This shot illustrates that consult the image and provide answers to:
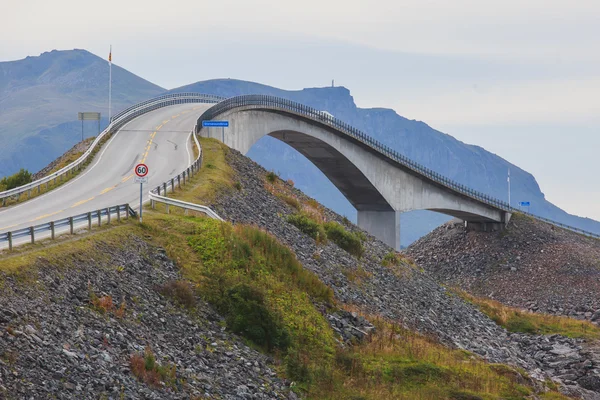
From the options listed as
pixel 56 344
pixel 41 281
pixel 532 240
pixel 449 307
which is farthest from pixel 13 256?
pixel 532 240

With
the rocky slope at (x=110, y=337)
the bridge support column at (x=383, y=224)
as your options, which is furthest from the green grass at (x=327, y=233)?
the bridge support column at (x=383, y=224)

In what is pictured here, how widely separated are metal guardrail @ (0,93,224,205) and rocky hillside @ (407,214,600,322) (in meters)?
29.6

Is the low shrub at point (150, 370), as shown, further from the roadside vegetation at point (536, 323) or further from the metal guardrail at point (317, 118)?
the metal guardrail at point (317, 118)

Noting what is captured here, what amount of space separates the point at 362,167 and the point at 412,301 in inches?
1617

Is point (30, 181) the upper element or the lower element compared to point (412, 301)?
upper

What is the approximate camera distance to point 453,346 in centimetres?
3566

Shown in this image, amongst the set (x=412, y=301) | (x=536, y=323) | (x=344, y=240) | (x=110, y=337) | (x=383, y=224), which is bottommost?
(x=536, y=323)

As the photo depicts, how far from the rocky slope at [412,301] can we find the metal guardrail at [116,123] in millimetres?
9218

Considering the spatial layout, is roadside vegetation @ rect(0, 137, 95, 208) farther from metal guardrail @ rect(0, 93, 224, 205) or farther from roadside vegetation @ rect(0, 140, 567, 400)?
roadside vegetation @ rect(0, 140, 567, 400)

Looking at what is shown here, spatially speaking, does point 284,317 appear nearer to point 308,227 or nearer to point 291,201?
point 308,227

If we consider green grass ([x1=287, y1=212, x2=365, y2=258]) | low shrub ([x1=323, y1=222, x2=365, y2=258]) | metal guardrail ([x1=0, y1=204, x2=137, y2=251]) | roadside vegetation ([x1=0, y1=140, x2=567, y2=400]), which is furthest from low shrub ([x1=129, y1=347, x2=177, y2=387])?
low shrub ([x1=323, y1=222, x2=365, y2=258])

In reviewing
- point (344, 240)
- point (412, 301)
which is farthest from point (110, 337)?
point (344, 240)

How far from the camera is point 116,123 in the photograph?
6775 centimetres

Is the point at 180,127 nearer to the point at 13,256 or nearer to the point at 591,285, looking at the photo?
the point at 591,285
